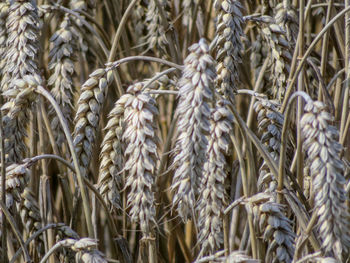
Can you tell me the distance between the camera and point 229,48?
146 cm

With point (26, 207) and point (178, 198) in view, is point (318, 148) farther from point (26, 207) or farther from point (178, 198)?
point (26, 207)

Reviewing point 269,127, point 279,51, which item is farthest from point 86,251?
point 279,51

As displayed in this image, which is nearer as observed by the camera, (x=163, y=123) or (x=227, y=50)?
(x=227, y=50)

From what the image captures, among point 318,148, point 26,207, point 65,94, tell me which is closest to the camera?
point 318,148

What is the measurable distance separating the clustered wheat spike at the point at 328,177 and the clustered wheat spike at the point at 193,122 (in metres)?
0.19

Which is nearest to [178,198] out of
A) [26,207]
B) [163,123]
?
[26,207]

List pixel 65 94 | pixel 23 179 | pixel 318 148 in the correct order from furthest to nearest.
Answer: pixel 65 94, pixel 23 179, pixel 318 148

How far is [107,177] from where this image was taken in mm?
1544

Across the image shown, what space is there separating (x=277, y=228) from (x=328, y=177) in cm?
30

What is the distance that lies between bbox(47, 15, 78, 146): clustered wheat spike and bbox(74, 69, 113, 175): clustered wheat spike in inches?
5.8

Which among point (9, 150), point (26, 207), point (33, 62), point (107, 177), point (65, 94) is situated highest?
point (33, 62)

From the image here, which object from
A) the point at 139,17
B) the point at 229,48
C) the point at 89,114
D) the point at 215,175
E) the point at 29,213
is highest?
the point at 139,17

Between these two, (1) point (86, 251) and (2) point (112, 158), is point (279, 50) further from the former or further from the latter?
(1) point (86, 251)

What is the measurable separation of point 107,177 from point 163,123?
3.21ft
